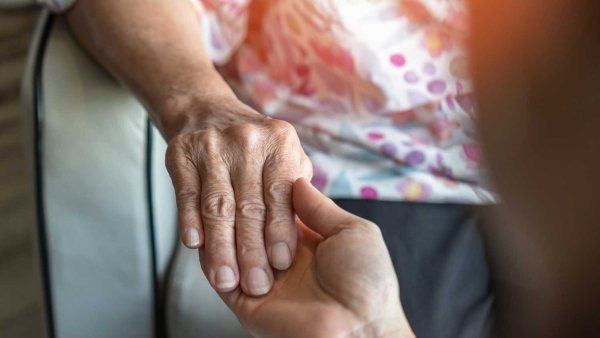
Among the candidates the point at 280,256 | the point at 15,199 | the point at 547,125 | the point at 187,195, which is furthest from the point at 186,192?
the point at 15,199

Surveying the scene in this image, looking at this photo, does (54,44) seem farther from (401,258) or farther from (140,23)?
(401,258)

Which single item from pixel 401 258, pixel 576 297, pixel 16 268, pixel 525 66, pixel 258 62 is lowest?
pixel 16 268

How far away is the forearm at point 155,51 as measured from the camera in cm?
74

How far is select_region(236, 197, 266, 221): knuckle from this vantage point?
617 mm

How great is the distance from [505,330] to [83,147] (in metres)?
0.44

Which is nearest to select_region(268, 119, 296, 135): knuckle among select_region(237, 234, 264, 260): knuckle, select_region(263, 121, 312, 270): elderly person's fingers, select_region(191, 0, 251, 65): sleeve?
select_region(263, 121, 312, 270): elderly person's fingers

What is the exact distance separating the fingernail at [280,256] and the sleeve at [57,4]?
0.39 metres

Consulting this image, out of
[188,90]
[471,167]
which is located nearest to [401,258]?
[471,167]

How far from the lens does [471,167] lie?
2.68 feet

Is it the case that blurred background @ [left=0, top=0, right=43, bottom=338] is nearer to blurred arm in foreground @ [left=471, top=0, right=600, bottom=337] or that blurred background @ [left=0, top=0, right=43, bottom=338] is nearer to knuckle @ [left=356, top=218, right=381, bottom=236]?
knuckle @ [left=356, top=218, right=381, bottom=236]

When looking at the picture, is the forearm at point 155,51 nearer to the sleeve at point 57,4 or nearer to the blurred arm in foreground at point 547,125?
the sleeve at point 57,4

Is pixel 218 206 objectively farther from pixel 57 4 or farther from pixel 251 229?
pixel 57 4

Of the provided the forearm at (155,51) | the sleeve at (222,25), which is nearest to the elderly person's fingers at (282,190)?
the forearm at (155,51)

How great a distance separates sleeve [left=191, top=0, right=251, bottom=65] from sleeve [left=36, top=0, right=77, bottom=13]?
0.45 feet
